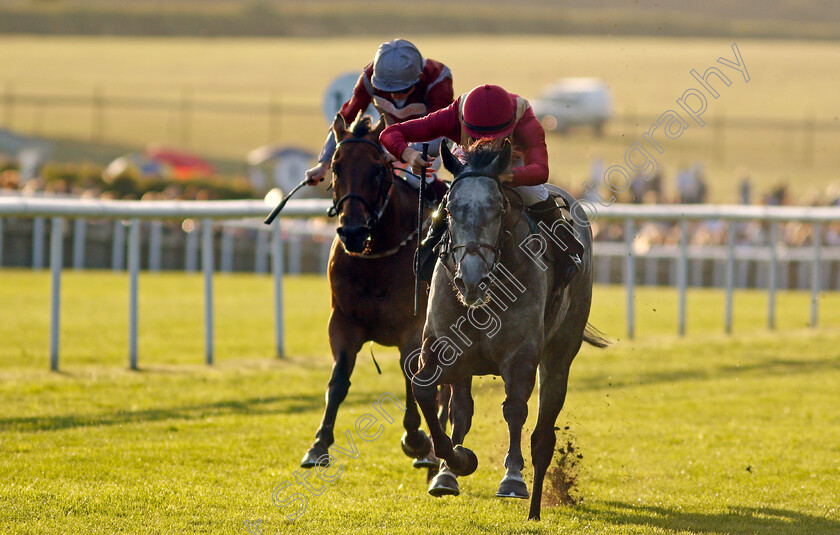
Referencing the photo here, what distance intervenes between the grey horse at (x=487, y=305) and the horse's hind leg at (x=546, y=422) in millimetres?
99

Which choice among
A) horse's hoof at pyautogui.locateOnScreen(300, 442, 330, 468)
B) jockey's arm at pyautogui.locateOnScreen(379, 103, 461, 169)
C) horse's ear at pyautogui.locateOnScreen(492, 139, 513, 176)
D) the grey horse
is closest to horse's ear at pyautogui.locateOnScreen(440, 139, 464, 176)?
the grey horse

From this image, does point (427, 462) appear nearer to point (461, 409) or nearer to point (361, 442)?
point (461, 409)

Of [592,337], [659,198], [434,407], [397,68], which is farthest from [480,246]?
[659,198]

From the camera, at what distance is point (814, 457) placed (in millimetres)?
6617

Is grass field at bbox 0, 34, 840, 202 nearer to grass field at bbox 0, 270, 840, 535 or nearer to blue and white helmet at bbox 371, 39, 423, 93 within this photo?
grass field at bbox 0, 270, 840, 535

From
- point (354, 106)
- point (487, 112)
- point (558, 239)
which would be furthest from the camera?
point (354, 106)

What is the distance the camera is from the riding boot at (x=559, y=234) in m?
5.17

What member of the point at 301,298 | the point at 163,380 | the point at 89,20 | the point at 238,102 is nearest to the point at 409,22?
the point at 89,20

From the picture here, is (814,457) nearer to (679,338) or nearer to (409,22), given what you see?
(679,338)

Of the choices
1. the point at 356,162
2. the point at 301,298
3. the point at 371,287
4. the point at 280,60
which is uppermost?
the point at 280,60

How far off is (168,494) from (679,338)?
24.7 feet

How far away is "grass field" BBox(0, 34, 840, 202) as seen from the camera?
124 feet

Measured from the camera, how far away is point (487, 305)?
4.77m

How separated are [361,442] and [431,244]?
2.10m
